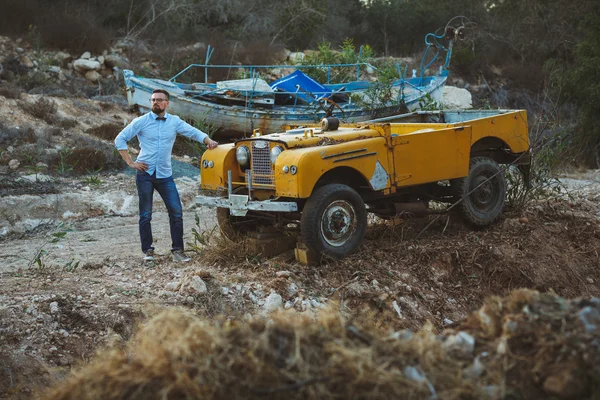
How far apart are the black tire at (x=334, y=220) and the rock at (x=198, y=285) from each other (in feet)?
3.69

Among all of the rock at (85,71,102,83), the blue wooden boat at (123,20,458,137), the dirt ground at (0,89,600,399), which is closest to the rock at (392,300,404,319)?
the dirt ground at (0,89,600,399)

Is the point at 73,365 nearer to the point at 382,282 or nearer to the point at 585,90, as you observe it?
the point at 382,282

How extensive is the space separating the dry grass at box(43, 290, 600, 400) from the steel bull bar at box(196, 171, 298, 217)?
144 inches

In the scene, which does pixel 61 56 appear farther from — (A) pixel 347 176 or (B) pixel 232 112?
(A) pixel 347 176

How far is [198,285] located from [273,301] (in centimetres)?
74

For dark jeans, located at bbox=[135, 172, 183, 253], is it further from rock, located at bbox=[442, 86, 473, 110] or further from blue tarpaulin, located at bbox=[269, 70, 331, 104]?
rock, located at bbox=[442, 86, 473, 110]

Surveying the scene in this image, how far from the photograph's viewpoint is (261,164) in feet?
26.9

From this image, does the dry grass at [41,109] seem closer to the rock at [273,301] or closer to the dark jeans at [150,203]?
the dark jeans at [150,203]

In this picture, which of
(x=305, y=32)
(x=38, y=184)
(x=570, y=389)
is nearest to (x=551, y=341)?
(x=570, y=389)

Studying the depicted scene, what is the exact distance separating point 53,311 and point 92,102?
13355mm

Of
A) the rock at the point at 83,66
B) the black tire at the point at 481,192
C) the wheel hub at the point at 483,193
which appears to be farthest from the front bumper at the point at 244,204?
the rock at the point at 83,66

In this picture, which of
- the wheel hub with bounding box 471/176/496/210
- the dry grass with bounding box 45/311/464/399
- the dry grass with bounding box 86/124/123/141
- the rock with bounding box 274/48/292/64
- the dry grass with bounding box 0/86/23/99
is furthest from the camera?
the rock with bounding box 274/48/292/64

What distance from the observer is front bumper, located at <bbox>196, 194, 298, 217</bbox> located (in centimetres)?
770

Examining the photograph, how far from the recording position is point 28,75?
21.1 meters
